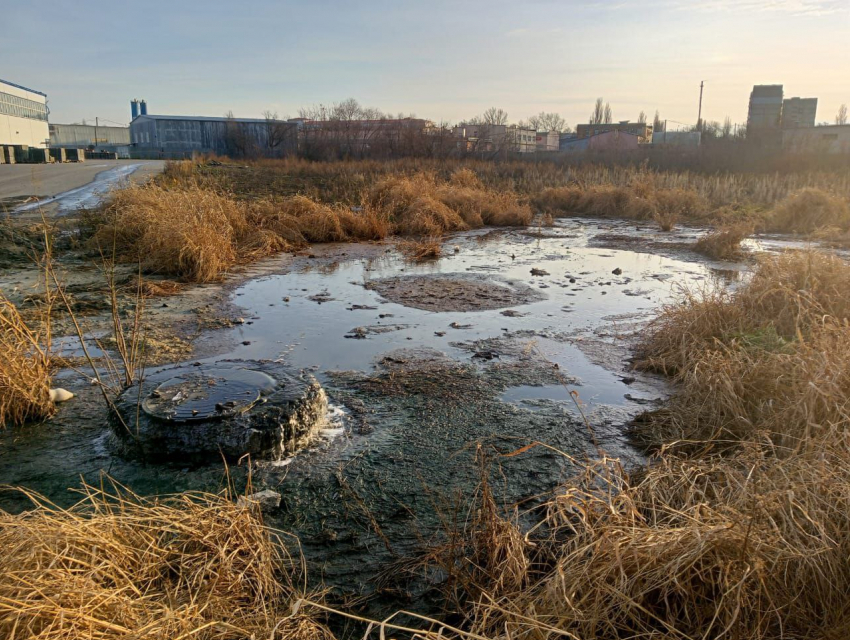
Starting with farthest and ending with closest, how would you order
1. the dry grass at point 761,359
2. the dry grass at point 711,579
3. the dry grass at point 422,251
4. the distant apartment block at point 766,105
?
the distant apartment block at point 766,105 → the dry grass at point 422,251 → the dry grass at point 761,359 → the dry grass at point 711,579

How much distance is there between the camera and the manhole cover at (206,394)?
404 centimetres

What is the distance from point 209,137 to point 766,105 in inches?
2050

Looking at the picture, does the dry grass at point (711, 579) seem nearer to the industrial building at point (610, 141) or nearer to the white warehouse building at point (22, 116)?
the industrial building at point (610, 141)

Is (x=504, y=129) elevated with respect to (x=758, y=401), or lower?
elevated

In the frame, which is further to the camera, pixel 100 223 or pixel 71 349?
pixel 100 223

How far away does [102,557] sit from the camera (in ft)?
7.48

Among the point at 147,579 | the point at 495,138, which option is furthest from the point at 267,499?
the point at 495,138

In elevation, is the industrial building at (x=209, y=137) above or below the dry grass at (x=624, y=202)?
above

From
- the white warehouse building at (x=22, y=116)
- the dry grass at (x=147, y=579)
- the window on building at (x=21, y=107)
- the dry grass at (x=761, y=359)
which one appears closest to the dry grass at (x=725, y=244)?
the dry grass at (x=761, y=359)

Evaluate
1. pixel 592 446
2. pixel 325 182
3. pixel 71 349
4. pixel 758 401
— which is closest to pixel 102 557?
pixel 592 446

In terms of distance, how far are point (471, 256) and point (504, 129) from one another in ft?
159

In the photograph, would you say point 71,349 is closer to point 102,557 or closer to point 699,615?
point 102,557

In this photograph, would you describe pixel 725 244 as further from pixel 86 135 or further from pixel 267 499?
pixel 86 135

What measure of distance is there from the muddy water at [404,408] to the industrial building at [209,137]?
42.1 meters
